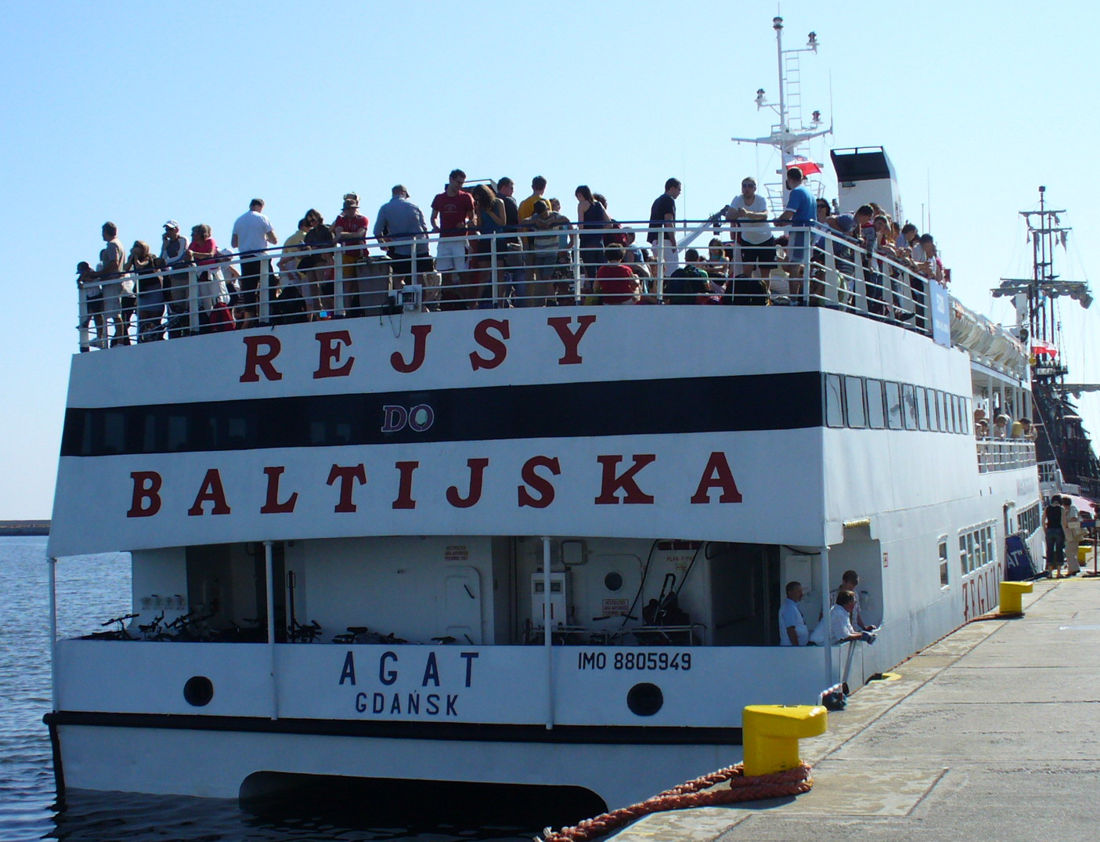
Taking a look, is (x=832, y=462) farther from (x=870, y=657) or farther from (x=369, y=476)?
(x=369, y=476)

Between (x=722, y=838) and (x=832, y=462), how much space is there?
508 centimetres

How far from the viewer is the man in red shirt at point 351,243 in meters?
13.2

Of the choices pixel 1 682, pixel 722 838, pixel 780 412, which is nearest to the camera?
pixel 722 838

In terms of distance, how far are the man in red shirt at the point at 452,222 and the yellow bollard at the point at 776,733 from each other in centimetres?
597

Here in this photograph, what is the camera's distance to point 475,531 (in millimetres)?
12125

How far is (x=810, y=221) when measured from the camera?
12.7 meters

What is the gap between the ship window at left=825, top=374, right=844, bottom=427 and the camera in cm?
1203

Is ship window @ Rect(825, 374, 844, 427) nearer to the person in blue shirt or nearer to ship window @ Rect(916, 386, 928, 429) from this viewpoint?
the person in blue shirt

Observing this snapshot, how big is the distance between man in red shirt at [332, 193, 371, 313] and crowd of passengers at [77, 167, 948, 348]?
1 centimetres

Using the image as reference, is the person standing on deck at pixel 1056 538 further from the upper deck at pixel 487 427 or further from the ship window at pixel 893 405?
the upper deck at pixel 487 427

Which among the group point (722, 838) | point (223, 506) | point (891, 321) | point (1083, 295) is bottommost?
point (722, 838)

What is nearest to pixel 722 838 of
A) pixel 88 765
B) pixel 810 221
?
pixel 810 221

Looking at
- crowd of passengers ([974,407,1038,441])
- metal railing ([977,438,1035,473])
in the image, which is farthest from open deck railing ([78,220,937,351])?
crowd of passengers ([974,407,1038,441])

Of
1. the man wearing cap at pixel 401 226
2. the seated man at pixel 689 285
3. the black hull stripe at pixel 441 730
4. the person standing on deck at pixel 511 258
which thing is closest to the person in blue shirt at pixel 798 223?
the seated man at pixel 689 285
